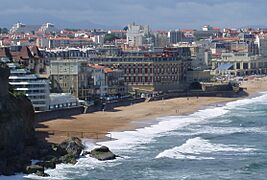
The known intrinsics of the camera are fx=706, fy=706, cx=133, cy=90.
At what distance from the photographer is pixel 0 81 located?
42.8 meters

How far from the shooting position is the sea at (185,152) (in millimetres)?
40188

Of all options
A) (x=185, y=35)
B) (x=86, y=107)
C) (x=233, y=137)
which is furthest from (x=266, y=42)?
(x=233, y=137)

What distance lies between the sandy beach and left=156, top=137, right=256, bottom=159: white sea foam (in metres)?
7.47

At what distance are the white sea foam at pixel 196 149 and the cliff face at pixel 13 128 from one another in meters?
8.72

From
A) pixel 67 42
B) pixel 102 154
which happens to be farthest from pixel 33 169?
pixel 67 42

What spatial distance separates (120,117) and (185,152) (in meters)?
21.5

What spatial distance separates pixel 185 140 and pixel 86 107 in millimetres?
19629

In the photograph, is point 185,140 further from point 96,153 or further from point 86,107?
point 86,107

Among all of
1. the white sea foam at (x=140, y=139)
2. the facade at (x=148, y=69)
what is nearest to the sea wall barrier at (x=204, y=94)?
the facade at (x=148, y=69)

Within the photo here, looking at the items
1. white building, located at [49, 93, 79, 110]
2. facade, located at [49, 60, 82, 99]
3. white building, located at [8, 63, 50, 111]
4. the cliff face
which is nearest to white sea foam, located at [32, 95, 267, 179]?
the cliff face

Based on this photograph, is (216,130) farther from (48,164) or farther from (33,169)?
(33,169)

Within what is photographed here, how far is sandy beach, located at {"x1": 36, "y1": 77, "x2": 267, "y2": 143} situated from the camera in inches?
2242

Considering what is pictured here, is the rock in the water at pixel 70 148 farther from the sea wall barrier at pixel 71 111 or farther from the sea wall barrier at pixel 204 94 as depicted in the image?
the sea wall barrier at pixel 204 94

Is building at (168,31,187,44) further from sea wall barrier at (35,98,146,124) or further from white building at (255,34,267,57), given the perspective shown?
sea wall barrier at (35,98,146,124)
